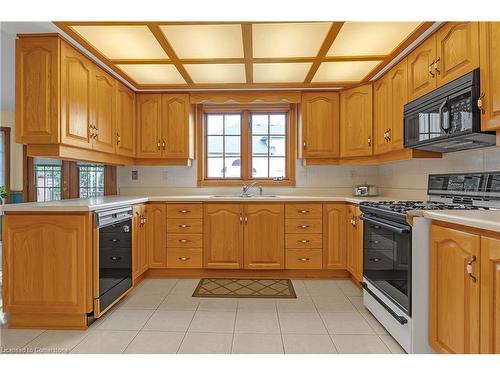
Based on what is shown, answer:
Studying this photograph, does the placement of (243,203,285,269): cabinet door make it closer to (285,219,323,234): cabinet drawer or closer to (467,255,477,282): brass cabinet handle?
(285,219,323,234): cabinet drawer

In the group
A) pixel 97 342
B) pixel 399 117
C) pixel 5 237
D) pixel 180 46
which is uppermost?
pixel 180 46

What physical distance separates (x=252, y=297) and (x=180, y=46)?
7.27ft

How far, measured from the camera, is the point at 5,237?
78.3 inches

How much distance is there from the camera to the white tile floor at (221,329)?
1.82 metres

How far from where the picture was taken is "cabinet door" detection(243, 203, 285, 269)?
10.2 feet

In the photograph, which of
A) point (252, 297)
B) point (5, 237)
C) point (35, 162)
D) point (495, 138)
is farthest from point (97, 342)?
point (35, 162)

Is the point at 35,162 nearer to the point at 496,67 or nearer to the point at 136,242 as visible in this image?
the point at 136,242

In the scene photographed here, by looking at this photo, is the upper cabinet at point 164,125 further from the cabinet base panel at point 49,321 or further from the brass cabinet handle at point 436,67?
the brass cabinet handle at point 436,67

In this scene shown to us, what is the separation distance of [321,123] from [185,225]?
1.92 m

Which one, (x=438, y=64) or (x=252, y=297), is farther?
(x=252, y=297)

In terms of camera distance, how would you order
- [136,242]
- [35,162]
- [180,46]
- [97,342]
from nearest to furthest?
1. [97,342]
2. [180,46]
3. [136,242]
4. [35,162]

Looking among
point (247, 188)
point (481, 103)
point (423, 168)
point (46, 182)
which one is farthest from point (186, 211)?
point (46, 182)

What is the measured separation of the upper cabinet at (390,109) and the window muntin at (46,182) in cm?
460

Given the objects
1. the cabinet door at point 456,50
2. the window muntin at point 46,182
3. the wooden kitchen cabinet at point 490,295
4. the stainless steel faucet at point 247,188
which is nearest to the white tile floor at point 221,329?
the wooden kitchen cabinet at point 490,295
